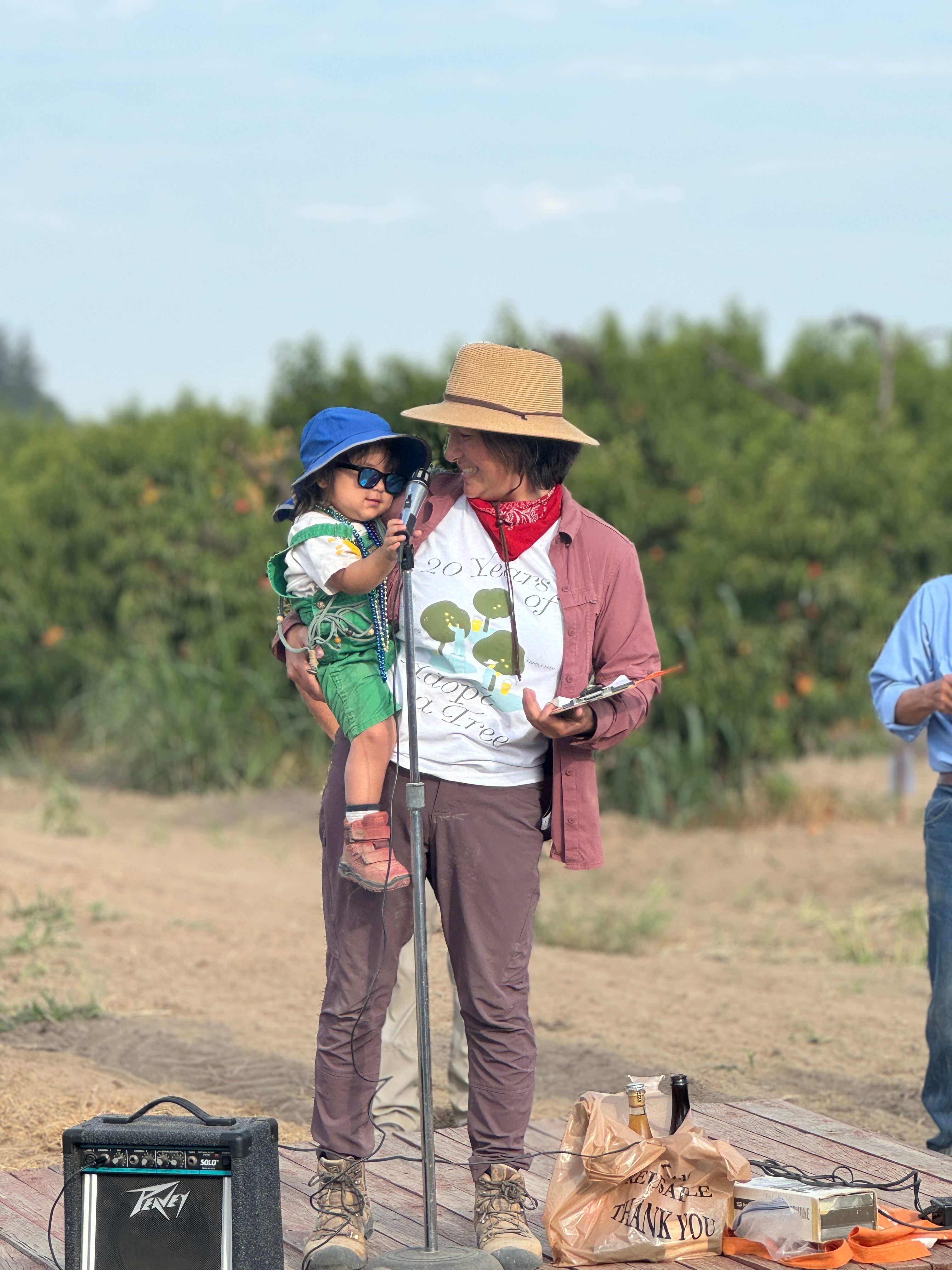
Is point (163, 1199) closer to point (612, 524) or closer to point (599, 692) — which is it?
point (599, 692)

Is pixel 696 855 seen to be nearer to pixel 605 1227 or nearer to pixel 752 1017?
pixel 752 1017

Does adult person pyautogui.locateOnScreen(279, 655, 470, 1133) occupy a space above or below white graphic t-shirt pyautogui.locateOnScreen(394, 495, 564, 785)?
below

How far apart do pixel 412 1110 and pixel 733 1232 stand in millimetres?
1280

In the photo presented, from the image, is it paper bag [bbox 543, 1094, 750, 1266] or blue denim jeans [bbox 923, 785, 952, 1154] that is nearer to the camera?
paper bag [bbox 543, 1094, 750, 1266]

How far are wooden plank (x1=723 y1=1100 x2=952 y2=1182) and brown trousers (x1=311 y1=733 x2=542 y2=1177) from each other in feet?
3.99

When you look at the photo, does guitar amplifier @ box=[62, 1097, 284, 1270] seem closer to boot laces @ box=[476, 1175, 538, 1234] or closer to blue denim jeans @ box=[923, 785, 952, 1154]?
boot laces @ box=[476, 1175, 538, 1234]

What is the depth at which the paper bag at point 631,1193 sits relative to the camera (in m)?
3.46

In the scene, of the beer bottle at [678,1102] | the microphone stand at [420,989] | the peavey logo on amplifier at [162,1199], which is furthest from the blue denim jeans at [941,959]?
the peavey logo on amplifier at [162,1199]

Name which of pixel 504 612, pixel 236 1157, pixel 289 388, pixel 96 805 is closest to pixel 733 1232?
pixel 236 1157

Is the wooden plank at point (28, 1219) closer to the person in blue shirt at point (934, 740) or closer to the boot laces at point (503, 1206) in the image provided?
the boot laces at point (503, 1206)

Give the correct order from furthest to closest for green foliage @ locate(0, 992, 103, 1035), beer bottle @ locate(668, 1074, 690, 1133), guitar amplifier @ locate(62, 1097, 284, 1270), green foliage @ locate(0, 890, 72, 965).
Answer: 1. green foliage @ locate(0, 890, 72, 965)
2. green foliage @ locate(0, 992, 103, 1035)
3. beer bottle @ locate(668, 1074, 690, 1133)
4. guitar amplifier @ locate(62, 1097, 284, 1270)

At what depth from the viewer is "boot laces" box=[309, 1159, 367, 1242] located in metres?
3.47

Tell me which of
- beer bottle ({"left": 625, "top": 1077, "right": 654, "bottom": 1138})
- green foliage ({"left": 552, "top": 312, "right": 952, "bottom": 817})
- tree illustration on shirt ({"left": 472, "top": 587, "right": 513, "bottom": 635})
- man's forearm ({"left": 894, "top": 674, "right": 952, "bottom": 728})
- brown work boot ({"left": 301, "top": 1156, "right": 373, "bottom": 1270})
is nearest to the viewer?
brown work boot ({"left": 301, "top": 1156, "right": 373, "bottom": 1270})

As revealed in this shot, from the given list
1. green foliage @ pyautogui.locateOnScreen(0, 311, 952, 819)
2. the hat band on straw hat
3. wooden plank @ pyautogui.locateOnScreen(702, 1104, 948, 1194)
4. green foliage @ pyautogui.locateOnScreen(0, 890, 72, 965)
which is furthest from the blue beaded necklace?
green foliage @ pyautogui.locateOnScreen(0, 311, 952, 819)
